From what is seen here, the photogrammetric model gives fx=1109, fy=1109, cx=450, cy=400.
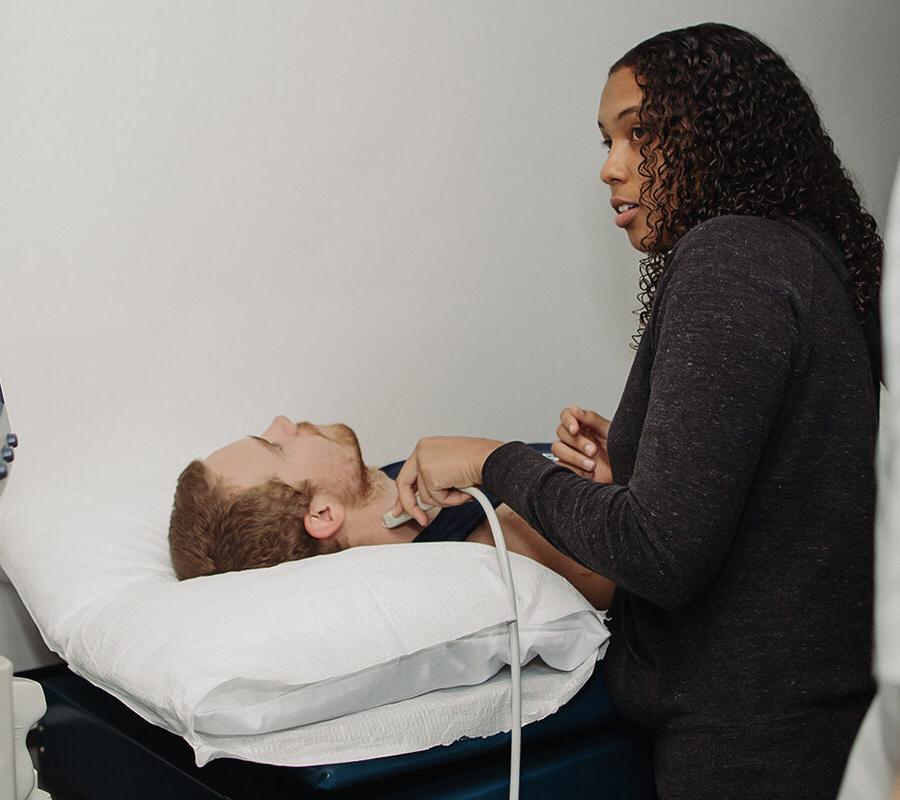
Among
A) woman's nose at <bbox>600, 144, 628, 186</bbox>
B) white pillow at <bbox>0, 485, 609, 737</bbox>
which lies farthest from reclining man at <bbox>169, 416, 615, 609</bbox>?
woman's nose at <bbox>600, 144, 628, 186</bbox>

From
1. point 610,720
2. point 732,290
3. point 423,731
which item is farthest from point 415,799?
point 732,290

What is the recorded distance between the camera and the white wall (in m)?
1.55

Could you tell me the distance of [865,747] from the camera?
1.11 ft

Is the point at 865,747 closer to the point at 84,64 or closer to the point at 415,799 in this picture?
the point at 415,799

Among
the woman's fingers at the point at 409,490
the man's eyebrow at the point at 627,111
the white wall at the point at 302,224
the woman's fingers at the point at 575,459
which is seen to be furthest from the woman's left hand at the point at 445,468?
the white wall at the point at 302,224

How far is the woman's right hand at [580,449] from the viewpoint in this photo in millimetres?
1324

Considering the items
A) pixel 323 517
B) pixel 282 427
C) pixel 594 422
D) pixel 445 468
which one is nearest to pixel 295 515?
pixel 323 517

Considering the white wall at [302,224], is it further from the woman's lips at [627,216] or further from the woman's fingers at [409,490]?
the woman's lips at [627,216]

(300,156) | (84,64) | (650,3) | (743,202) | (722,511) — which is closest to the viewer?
(722,511)

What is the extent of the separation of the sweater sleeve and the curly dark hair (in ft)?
0.40

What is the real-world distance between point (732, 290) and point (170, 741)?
2.66 ft

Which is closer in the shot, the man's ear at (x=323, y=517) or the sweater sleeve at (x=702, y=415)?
the sweater sleeve at (x=702, y=415)

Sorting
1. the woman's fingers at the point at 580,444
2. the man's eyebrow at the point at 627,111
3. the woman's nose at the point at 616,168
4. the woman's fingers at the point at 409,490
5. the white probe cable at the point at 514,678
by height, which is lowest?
the white probe cable at the point at 514,678

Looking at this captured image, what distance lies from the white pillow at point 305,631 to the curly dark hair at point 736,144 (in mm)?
448
